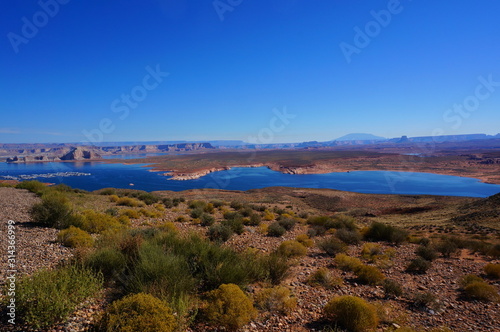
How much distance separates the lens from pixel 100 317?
3.46m

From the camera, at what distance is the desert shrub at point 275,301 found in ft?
15.1

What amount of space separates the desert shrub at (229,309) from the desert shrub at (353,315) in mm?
1470

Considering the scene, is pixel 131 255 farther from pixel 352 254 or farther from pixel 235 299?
pixel 352 254

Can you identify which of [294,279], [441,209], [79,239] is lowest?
[441,209]

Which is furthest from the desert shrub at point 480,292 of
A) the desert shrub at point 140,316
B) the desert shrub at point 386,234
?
the desert shrub at point 140,316

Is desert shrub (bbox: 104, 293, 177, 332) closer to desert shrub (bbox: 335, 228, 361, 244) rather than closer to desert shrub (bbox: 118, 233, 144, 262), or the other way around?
desert shrub (bbox: 118, 233, 144, 262)

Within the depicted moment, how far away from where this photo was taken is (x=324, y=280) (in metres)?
6.14

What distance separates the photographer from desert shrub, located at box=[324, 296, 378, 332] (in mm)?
4184

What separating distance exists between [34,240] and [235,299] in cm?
611

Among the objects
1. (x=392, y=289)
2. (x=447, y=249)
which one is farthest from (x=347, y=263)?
(x=447, y=249)

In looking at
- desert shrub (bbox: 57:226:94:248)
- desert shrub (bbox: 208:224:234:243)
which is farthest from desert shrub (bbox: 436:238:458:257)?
desert shrub (bbox: 57:226:94:248)

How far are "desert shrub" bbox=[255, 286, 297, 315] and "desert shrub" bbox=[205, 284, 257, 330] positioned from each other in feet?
1.40

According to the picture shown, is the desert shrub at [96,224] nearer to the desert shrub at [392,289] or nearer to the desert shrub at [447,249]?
the desert shrub at [392,289]

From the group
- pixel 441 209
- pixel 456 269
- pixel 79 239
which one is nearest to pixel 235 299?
pixel 79 239
